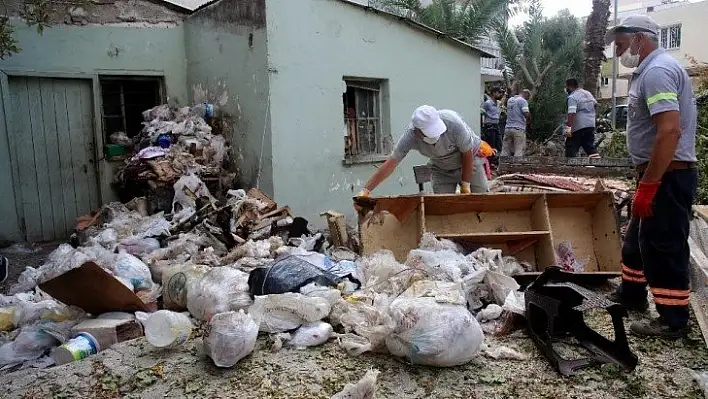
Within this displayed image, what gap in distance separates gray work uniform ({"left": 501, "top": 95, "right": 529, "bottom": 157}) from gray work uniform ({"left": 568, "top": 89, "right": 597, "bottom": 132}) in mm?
1130

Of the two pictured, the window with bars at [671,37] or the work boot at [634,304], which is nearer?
Result: the work boot at [634,304]

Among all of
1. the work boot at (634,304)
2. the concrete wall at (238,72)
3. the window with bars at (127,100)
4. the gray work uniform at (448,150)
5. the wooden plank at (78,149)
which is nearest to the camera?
the work boot at (634,304)

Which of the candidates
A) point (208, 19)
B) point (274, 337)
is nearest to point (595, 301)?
point (274, 337)

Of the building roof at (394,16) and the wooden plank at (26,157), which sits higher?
the building roof at (394,16)

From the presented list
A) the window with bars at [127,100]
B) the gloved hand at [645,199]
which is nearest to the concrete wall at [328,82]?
the window with bars at [127,100]

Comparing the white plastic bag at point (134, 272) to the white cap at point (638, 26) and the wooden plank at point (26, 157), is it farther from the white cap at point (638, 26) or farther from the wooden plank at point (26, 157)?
the white cap at point (638, 26)

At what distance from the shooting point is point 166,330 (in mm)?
3391

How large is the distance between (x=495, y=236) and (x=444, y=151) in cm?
104

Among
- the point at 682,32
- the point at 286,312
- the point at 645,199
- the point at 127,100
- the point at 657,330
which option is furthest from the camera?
the point at 682,32

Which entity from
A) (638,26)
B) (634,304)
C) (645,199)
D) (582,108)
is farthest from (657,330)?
(582,108)

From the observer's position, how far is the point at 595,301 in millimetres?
3062

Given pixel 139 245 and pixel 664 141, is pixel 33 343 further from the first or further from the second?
pixel 664 141

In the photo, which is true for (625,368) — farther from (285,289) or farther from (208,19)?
(208,19)

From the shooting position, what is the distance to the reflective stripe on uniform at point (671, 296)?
3289mm
